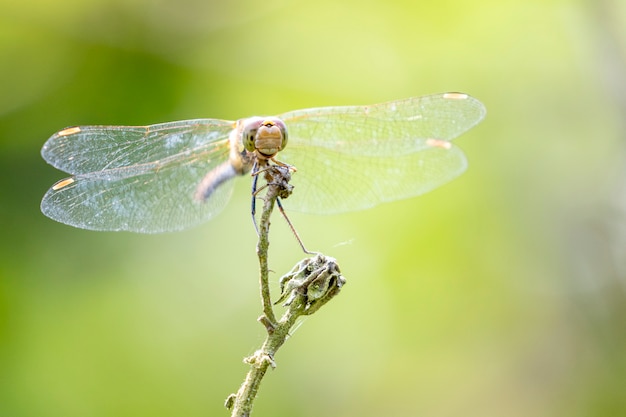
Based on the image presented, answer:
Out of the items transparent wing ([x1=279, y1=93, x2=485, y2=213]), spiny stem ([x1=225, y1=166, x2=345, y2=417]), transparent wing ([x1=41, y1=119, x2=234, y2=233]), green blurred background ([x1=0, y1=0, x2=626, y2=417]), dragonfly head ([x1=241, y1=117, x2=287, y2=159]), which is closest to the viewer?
spiny stem ([x1=225, y1=166, x2=345, y2=417])

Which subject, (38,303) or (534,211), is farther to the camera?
(534,211)

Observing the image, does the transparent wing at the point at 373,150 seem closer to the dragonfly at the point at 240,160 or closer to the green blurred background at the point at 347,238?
the dragonfly at the point at 240,160

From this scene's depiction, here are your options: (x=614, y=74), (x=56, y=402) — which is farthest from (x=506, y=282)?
(x=56, y=402)

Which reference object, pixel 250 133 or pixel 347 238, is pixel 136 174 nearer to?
pixel 250 133

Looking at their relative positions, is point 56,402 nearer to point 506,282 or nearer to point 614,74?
point 506,282

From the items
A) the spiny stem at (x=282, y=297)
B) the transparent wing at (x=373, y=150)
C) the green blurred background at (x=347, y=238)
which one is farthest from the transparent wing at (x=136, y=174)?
the green blurred background at (x=347, y=238)

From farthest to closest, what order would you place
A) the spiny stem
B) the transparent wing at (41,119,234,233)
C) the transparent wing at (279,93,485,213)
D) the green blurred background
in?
the green blurred background, the transparent wing at (279,93,485,213), the transparent wing at (41,119,234,233), the spiny stem

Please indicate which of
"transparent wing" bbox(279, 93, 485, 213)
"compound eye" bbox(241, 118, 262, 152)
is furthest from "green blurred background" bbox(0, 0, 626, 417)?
"compound eye" bbox(241, 118, 262, 152)

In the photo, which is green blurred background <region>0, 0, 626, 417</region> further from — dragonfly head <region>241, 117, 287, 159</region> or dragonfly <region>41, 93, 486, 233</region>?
dragonfly head <region>241, 117, 287, 159</region>
